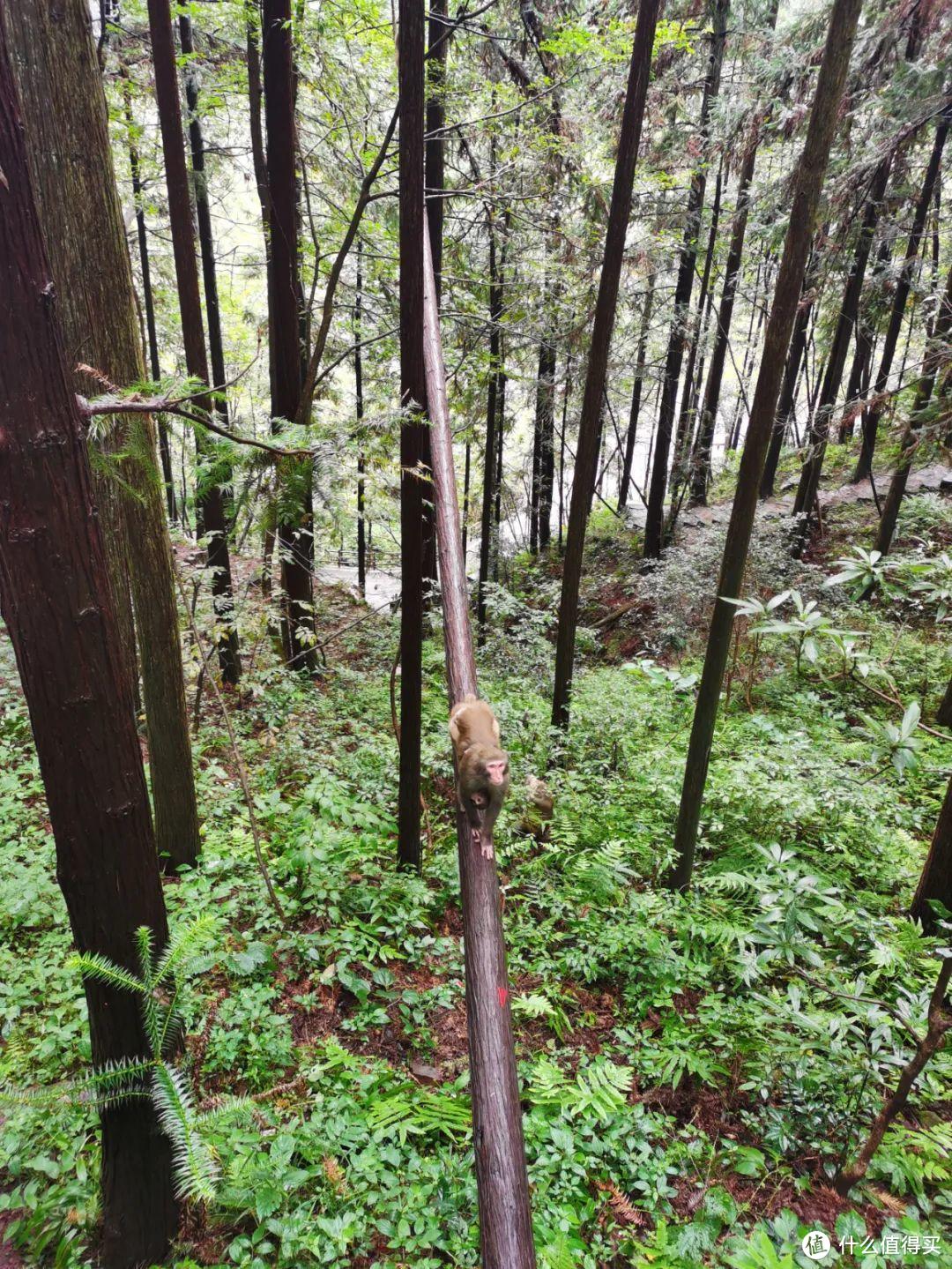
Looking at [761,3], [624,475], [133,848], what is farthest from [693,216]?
[133,848]

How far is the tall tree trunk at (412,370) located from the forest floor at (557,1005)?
135cm

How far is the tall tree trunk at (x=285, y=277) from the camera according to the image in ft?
20.9

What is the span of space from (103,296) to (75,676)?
299cm

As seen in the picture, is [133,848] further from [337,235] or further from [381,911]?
[337,235]

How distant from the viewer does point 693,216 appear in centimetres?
1257

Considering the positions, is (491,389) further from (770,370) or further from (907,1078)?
(907,1078)

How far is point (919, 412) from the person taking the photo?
6941 millimetres

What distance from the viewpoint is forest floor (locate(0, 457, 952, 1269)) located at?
2.41 meters

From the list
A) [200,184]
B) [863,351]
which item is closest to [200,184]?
[200,184]

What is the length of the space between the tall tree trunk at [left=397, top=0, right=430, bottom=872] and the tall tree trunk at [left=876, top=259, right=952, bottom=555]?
5.30 metres

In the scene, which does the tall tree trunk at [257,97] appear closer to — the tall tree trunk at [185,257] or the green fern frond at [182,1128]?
the tall tree trunk at [185,257]

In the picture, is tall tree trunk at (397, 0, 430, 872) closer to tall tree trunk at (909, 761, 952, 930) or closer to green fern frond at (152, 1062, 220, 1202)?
green fern frond at (152, 1062, 220, 1202)

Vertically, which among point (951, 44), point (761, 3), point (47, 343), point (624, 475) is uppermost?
point (761, 3)

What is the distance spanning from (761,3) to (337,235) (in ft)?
35.2
